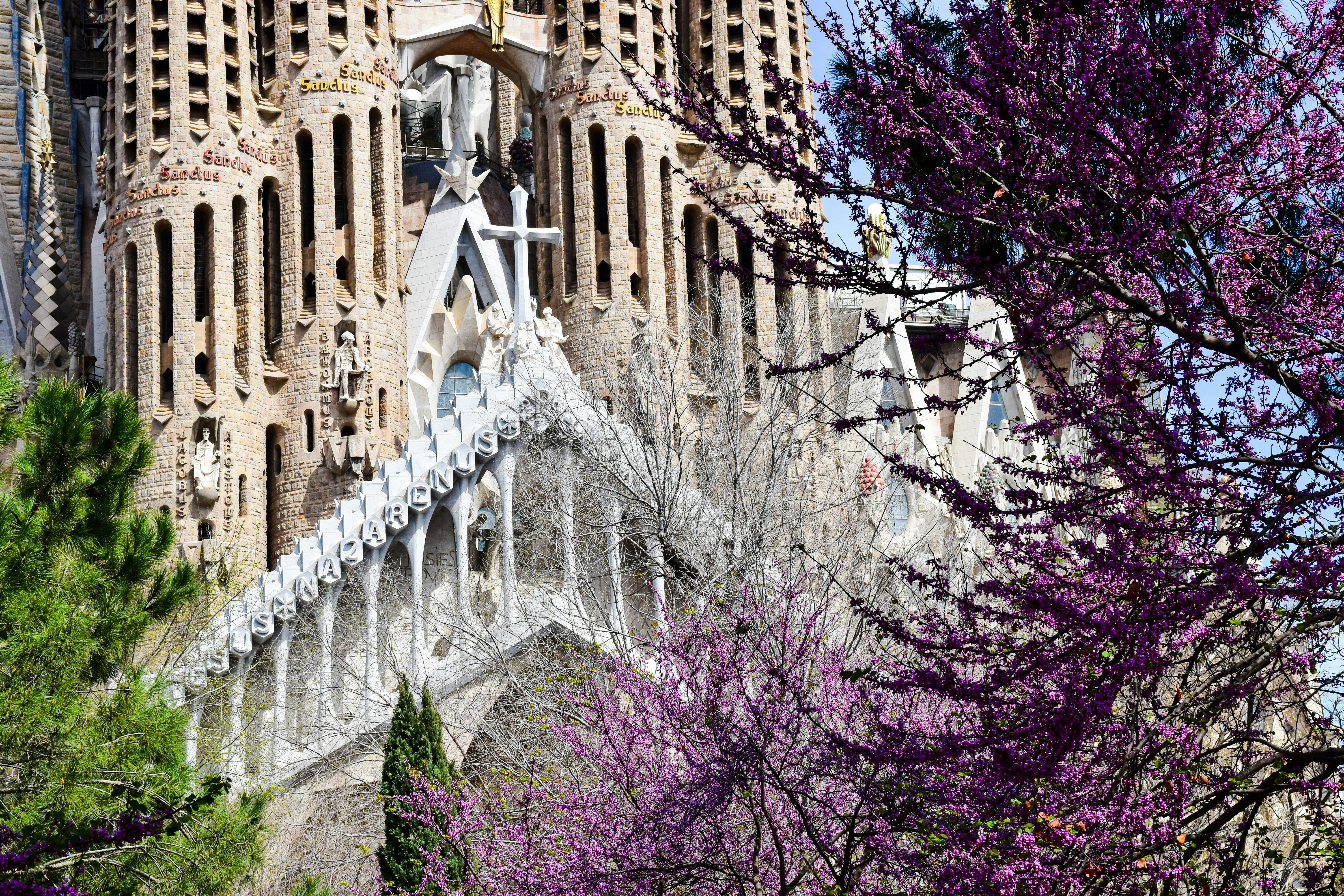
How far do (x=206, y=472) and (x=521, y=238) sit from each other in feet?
22.8

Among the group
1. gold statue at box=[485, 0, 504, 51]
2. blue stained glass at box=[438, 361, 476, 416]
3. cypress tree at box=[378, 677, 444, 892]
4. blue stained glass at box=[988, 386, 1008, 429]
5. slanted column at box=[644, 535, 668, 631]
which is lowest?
cypress tree at box=[378, 677, 444, 892]

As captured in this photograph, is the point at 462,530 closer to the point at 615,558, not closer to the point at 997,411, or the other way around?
the point at 615,558

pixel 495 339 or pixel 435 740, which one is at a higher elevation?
pixel 495 339

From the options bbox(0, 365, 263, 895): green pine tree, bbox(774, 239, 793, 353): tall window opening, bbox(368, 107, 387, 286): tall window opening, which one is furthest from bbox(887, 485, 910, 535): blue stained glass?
bbox(0, 365, 263, 895): green pine tree

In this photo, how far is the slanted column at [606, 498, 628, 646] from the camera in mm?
20255

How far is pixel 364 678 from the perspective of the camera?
2295cm

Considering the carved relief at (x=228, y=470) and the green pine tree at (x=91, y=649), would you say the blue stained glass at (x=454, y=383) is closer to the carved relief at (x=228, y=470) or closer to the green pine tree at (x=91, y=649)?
the carved relief at (x=228, y=470)

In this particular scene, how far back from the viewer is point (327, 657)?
23484 mm

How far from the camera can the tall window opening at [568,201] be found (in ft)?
106

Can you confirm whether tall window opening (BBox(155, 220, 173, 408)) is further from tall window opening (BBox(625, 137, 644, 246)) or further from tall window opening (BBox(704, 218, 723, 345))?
tall window opening (BBox(704, 218, 723, 345))

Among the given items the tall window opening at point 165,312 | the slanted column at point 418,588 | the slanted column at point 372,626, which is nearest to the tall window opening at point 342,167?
the tall window opening at point 165,312

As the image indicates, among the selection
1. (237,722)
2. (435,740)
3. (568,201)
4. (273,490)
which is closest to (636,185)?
(568,201)

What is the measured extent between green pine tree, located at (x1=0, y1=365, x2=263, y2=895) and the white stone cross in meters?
17.2

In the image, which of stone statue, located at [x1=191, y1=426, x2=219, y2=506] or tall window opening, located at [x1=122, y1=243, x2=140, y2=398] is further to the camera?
tall window opening, located at [x1=122, y1=243, x2=140, y2=398]
